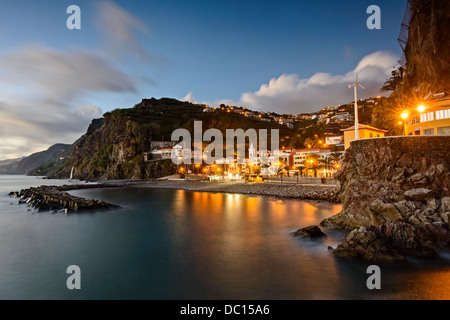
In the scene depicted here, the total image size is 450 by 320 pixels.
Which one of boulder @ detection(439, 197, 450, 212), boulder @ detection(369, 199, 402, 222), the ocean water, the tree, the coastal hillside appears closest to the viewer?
the ocean water

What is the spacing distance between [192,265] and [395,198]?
11.6 m

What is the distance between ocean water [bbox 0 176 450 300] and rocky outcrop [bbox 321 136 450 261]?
86 cm

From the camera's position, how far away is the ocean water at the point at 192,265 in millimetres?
8523

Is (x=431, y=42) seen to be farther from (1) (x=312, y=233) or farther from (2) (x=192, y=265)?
(2) (x=192, y=265)

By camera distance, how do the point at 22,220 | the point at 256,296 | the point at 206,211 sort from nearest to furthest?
the point at 256,296 < the point at 22,220 < the point at 206,211

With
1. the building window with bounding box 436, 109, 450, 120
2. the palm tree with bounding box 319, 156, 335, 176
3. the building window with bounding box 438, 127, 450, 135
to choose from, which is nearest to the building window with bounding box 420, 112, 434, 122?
the building window with bounding box 436, 109, 450, 120

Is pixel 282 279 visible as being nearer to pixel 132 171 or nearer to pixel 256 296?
pixel 256 296

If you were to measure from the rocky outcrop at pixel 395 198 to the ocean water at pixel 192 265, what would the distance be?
2.82ft

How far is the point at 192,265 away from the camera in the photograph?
442 inches

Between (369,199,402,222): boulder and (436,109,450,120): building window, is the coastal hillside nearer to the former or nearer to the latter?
(436,109,450,120): building window

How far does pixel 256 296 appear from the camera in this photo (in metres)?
8.21

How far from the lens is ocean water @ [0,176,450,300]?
8523 millimetres

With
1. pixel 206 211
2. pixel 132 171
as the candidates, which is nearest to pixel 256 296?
pixel 206 211

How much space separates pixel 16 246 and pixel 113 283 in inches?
380
